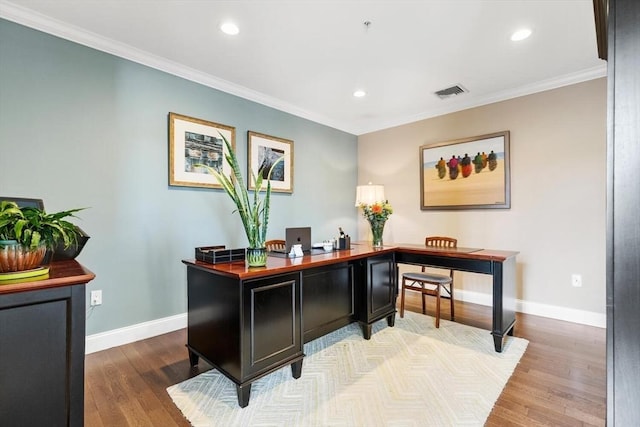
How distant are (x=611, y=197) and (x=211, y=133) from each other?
10.7ft

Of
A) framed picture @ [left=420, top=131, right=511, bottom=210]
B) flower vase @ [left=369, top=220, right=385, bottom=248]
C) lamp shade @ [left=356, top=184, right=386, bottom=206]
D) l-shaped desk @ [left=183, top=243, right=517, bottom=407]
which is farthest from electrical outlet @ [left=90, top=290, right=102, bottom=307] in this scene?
framed picture @ [left=420, top=131, right=511, bottom=210]

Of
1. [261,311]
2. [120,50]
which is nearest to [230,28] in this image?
[120,50]

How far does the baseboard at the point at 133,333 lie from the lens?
8.03 ft

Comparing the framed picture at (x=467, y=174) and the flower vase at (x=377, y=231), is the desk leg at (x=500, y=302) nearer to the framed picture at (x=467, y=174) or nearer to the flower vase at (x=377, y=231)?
the flower vase at (x=377, y=231)

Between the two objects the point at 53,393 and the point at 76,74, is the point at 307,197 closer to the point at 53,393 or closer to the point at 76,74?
the point at 76,74

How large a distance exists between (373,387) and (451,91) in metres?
3.30

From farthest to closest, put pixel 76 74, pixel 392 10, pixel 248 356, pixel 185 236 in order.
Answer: pixel 185 236 → pixel 76 74 → pixel 392 10 → pixel 248 356

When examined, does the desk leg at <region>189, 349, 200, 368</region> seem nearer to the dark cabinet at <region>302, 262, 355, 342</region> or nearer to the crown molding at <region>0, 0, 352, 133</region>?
the dark cabinet at <region>302, 262, 355, 342</region>

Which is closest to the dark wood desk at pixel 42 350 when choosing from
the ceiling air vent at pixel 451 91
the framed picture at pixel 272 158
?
the framed picture at pixel 272 158

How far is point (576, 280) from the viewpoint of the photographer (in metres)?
3.12

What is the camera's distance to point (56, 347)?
1.03 metres

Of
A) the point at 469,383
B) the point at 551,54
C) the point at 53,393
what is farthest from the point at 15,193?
the point at 551,54

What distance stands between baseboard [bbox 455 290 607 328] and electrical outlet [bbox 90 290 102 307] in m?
4.08

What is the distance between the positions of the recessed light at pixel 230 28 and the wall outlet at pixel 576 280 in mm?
4098
